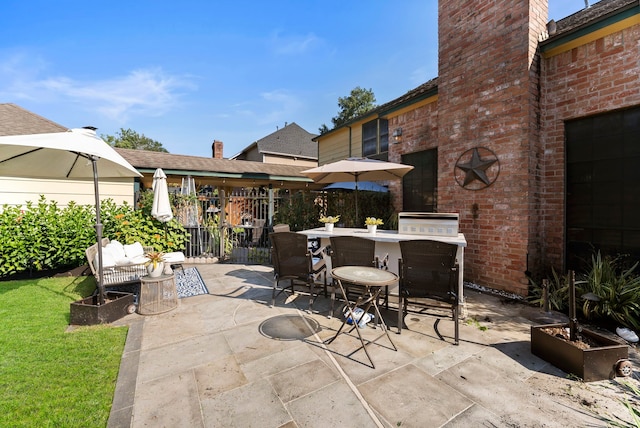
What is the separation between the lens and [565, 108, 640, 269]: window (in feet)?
13.1

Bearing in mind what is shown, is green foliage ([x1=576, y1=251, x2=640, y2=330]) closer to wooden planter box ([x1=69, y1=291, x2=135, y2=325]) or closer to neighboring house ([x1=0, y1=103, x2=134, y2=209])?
wooden planter box ([x1=69, y1=291, x2=135, y2=325])

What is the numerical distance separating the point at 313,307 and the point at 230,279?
8.41 ft

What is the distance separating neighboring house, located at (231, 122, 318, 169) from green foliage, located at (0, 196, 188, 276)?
1501 cm

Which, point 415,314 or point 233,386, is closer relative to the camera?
point 233,386

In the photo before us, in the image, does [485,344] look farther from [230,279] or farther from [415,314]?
[230,279]

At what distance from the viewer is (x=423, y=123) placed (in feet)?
23.2

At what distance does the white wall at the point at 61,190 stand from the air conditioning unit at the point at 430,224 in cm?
734

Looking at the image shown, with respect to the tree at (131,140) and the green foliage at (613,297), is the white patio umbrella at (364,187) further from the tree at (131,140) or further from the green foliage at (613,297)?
the tree at (131,140)

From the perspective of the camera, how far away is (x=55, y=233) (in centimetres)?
579

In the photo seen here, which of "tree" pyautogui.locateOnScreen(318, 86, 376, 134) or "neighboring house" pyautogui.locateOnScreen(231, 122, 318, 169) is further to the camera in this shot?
"tree" pyautogui.locateOnScreen(318, 86, 376, 134)

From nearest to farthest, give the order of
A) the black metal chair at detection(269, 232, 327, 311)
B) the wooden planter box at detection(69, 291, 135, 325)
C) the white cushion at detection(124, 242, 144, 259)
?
1. the wooden planter box at detection(69, 291, 135, 325)
2. the black metal chair at detection(269, 232, 327, 311)
3. the white cushion at detection(124, 242, 144, 259)

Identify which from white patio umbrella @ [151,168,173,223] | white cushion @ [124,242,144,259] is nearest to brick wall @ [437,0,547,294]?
white patio umbrella @ [151,168,173,223]

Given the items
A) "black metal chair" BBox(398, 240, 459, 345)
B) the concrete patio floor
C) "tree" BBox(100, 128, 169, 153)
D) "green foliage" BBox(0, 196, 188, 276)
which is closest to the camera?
the concrete patio floor

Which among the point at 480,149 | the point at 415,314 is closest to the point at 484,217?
the point at 480,149
